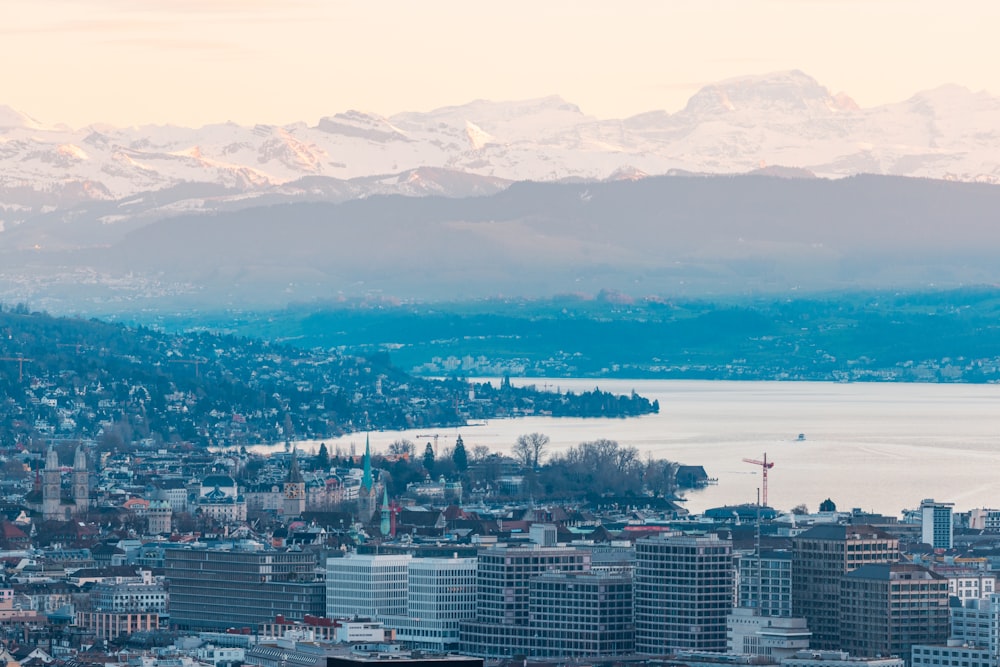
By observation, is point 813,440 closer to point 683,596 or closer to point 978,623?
point 683,596

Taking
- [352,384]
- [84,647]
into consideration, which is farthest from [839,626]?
[352,384]

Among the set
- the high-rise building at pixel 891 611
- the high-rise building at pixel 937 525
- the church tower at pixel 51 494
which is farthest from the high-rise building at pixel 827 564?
the church tower at pixel 51 494

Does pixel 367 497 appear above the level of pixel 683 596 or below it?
above

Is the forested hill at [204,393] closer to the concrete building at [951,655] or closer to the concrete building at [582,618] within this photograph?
the concrete building at [582,618]

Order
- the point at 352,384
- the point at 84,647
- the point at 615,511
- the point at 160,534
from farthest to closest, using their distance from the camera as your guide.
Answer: the point at 352,384, the point at 615,511, the point at 160,534, the point at 84,647

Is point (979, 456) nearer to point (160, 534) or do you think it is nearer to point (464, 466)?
point (464, 466)

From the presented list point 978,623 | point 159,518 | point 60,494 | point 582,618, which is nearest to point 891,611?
point 978,623
